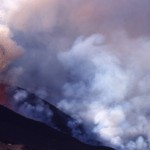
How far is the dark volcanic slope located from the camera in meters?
66.4

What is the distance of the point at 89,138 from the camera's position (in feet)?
311

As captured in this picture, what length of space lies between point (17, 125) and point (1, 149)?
2940 cm

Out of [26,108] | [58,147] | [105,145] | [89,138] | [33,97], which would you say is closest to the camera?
[58,147]

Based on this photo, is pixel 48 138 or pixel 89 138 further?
pixel 89 138

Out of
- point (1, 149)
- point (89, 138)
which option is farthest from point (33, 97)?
point (1, 149)

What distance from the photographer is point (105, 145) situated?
85.9m

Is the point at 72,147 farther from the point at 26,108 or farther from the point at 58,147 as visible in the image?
the point at 26,108

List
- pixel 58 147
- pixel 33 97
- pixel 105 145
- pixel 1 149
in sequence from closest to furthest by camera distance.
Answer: pixel 1 149 < pixel 58 147 < pixel 105 145 < pixel 33 97

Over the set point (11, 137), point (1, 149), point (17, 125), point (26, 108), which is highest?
point (26, 108)

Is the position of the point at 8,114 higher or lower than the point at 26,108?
lower

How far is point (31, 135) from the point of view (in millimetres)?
74688

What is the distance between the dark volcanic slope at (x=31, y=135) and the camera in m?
66.4

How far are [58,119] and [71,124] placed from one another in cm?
379

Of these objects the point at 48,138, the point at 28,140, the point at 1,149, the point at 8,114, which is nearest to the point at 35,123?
the point at 8,114
